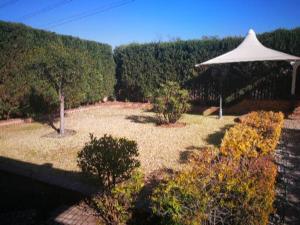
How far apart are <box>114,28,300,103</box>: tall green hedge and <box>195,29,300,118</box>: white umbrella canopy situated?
1025 millimetres

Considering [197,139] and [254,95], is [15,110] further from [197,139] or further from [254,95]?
[254,95]

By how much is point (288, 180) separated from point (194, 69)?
1082cm

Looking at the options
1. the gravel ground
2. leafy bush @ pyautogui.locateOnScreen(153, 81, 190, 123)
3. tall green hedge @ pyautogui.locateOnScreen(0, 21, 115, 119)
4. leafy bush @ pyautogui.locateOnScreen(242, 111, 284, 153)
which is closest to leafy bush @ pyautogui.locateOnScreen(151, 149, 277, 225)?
leafy bush @ pyautogui.locateOnScreen(242, 111, 284, 153)

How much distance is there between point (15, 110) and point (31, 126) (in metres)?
1.11

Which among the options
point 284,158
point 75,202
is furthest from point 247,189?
point 284,158

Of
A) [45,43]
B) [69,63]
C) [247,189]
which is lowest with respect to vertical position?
[247,189]

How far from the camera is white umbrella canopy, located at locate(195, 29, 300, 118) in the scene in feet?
32.2

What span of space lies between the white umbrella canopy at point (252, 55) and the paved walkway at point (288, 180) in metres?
3.53

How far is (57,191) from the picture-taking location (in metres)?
4.44

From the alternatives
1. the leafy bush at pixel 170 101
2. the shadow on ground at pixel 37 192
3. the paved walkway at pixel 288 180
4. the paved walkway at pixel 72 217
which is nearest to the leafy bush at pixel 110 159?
the paved walkway at pixel 72 217

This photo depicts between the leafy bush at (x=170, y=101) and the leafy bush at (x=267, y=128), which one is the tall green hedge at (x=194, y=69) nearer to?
the leafy bush at (x=170, y=101)

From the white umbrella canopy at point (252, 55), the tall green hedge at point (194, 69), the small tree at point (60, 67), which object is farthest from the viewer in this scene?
the tall green hedge at point (194, 69)

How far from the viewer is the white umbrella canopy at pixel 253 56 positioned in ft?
32.2

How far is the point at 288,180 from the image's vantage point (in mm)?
4406
